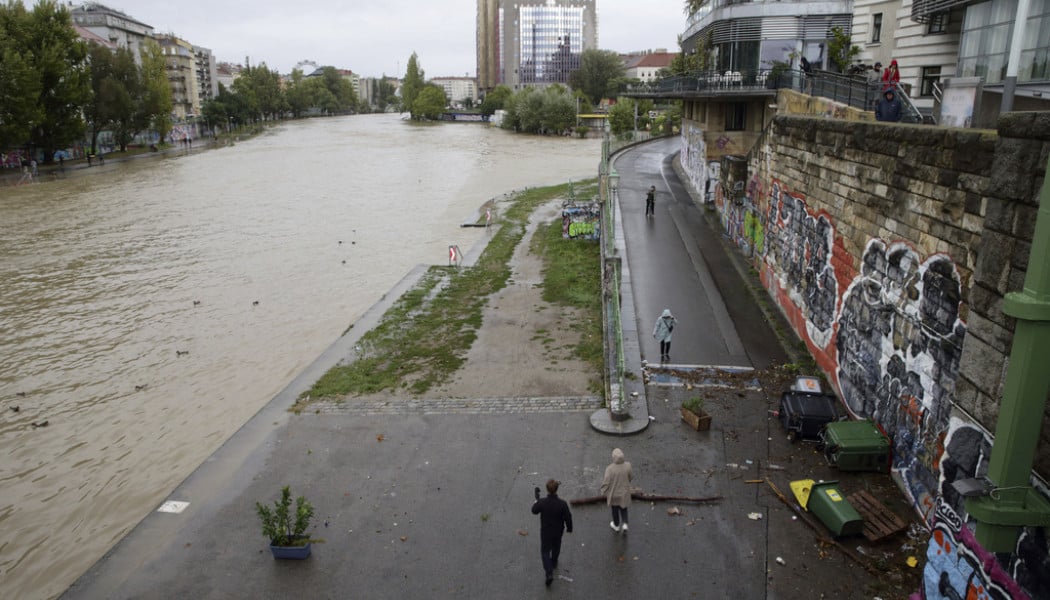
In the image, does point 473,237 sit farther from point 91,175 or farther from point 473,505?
point 91,175

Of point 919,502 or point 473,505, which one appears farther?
point 473,505

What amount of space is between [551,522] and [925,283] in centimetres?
605

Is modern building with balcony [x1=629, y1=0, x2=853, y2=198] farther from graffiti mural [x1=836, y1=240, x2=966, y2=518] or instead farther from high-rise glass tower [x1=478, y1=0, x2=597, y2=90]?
high-rise glass tower [x1=478, y1=0, x2=597, y2=90]

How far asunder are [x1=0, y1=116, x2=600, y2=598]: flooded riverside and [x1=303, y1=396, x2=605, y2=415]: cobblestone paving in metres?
2.50

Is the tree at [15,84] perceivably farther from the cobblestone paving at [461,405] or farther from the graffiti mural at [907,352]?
the graffiti mural at [907,352]

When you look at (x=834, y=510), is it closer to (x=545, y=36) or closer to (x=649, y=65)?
(x=649, y=65)

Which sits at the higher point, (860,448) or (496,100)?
(496,100)

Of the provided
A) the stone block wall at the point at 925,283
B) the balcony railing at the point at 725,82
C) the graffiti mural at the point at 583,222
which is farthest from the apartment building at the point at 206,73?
the stone block wall at the point at 925,283

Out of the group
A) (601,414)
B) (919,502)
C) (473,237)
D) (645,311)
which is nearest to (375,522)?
(601,414)

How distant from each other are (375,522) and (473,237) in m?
24.6

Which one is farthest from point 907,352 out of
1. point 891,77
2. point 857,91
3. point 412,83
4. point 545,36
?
point 545,36

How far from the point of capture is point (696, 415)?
474 inches

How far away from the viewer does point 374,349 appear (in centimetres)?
1766

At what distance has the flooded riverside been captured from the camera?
12180 mm
